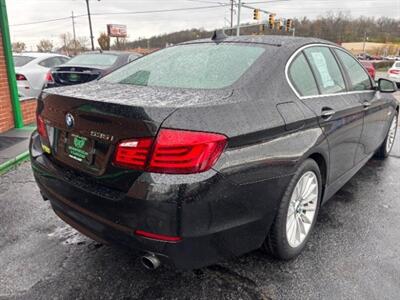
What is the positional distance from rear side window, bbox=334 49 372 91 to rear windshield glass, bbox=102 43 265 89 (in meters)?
1.26

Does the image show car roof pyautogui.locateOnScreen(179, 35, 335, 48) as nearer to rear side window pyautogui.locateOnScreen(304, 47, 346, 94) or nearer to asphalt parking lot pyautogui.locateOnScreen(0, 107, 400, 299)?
rear side window pyautogui.locateOnScreen(304, 47, 346, 94)

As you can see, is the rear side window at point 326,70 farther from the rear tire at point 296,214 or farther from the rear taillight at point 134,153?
the rear taillight at point 134,153

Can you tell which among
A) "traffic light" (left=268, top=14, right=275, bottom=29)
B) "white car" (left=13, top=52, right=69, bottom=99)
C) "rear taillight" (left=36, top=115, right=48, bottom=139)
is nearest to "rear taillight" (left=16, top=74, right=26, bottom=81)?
"white car" (left=13, top=52, right=69, bottom=99)

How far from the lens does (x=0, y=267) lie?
257 cm

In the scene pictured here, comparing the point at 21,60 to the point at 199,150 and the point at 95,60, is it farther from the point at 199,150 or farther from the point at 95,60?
the point at 199,150

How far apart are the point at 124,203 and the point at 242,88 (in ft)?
3.22

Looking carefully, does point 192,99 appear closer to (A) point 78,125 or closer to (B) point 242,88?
(B) point 242,88

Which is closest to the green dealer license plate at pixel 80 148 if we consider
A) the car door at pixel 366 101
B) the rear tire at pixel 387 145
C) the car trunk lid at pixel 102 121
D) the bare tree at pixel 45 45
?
the car trunk lid at pixel 102 121

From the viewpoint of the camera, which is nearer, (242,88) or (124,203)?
(124,203)

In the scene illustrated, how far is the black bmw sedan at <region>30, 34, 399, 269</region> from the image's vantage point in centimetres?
182

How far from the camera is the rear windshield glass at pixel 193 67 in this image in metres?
2.44

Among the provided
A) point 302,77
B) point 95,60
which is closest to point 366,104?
point 302,77

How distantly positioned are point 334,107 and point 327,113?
0.19m

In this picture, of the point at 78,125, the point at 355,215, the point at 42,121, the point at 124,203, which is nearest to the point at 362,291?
the point at 355,215
